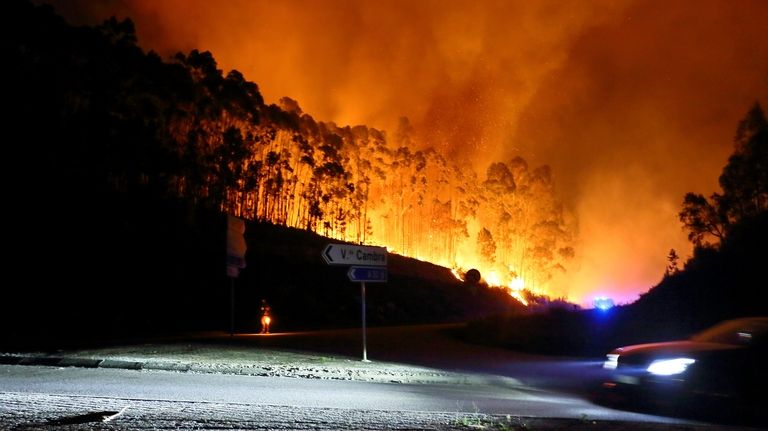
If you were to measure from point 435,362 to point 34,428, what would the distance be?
1190cm

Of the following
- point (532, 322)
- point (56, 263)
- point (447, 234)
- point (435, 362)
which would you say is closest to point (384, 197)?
point (447, 234)

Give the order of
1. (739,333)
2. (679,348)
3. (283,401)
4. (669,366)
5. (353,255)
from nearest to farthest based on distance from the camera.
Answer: (283,401) < (669,366) < (679,348) < (739,333) < (353,255)

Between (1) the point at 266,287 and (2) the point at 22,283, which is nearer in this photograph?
(2) the point at 22,283

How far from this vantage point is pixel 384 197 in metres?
98.9

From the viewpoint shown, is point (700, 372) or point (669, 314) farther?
point (669, 314)

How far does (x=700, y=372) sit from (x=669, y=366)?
0.41 meters

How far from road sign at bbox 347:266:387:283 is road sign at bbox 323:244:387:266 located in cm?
12

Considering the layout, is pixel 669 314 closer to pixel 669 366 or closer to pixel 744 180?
pixel 669 366

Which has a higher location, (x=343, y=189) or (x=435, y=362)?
(x=343, y=189)

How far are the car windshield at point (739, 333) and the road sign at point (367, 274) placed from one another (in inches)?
296

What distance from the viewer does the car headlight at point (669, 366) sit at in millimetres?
9195

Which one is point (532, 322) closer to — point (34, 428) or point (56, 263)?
point (34, 428)

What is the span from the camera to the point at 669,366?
30.6 feet

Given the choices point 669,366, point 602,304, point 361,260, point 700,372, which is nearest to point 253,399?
point 669,366
